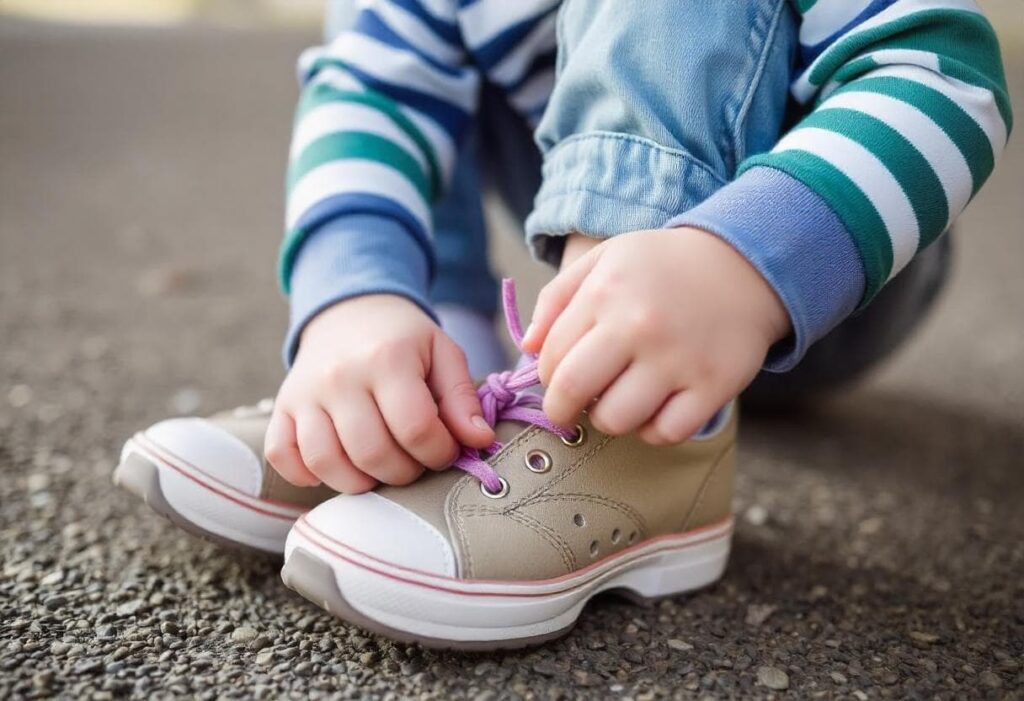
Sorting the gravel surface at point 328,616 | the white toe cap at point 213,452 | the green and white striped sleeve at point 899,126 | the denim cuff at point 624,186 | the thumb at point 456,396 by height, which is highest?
the green and white striped sleeve at point 899,126

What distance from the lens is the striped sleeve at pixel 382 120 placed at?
0.76 m

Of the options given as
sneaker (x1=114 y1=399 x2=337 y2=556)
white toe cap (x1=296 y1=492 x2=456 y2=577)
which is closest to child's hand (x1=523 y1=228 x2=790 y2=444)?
white toe cap (x1=296 y1=492 x2=456 y2=577)

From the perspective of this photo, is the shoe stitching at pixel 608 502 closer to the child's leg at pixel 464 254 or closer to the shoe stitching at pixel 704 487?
the shoe stitching at pixel 704 487

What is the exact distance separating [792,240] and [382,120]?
0.40 metres

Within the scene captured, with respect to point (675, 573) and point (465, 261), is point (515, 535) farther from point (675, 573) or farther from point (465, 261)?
point (465, 261)

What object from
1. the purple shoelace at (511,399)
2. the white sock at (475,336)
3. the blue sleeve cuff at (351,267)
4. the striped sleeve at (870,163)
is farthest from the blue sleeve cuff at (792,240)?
the white sock at (475,336)

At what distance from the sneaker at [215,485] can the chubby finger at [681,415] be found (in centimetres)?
26

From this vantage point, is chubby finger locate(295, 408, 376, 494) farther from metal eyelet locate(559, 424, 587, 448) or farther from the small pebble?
the small pebble

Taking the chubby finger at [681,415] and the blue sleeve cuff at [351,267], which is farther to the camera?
the blue sleeve cuff at [351,267]

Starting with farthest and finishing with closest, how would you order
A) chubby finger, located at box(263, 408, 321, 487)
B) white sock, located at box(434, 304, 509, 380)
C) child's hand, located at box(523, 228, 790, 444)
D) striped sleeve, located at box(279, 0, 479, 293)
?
white sock, located at box(434, 304, 509, 380)
striped sleeve, located at box(279, 0, 479, 293)
chubby finger, located at box(263, 408, 321, 487)
child's hand, located at box(523, 228, 790, 444)

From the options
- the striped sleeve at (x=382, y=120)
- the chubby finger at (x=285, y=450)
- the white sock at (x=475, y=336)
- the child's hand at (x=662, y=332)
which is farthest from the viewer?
the white sock at (x=475, y=336)

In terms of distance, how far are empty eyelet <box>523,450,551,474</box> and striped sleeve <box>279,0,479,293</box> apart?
0.23 metres

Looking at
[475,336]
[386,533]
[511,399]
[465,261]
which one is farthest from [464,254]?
[386,533]

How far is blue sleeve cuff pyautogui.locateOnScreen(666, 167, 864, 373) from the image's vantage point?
21.1 inches
